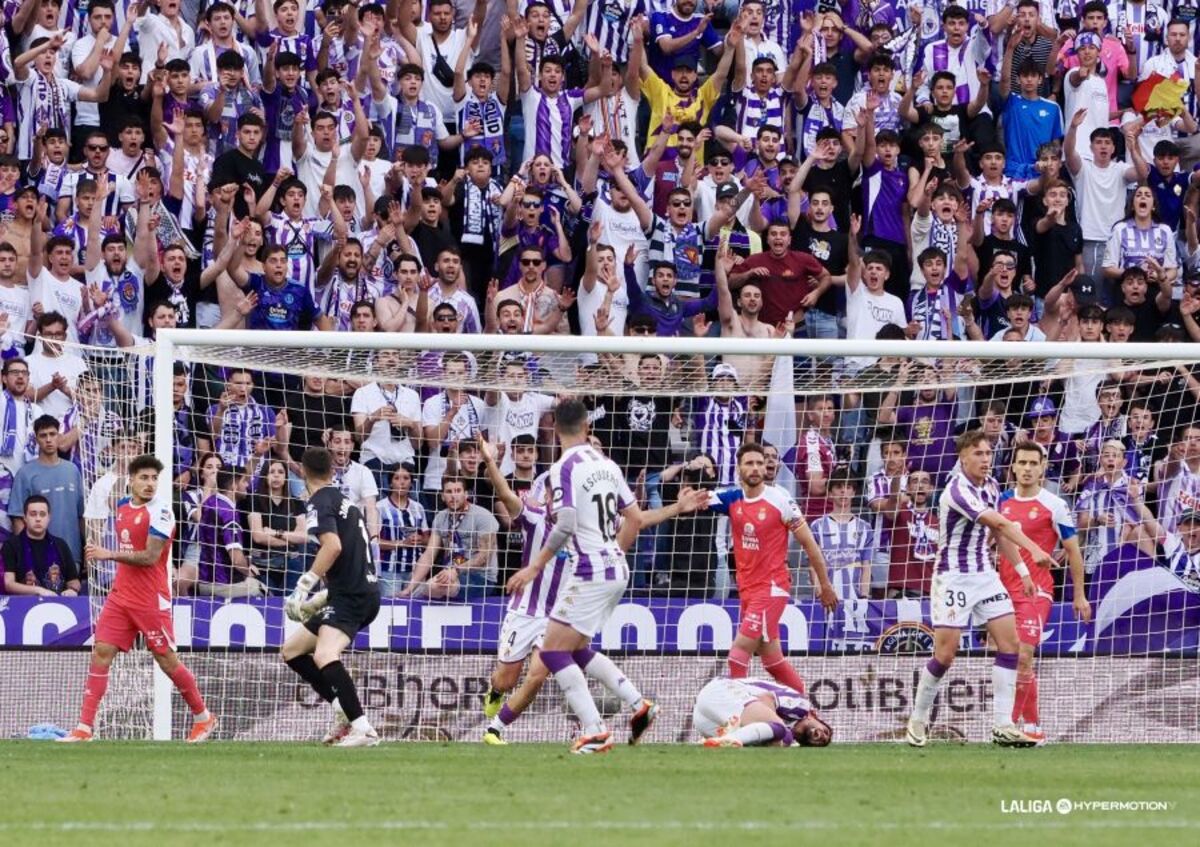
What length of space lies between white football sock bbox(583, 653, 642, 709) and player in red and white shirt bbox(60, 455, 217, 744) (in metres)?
2.85

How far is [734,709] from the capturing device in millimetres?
13508

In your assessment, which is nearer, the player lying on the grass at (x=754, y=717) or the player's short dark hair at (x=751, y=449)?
the player lying on the grass at (x=754, y=717)

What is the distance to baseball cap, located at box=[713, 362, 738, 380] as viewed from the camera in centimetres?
1667

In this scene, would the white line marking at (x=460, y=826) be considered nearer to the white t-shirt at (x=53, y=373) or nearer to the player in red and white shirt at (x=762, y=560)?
the player in red and white shirt at (x=762, y=560)

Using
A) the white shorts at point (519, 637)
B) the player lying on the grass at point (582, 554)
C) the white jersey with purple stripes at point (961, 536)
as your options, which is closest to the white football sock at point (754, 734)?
the player lying on the grass at point (582, 554)

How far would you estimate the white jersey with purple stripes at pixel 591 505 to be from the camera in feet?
43.3

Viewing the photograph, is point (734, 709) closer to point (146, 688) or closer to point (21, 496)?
point (146, 688)

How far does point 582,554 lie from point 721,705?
1369mm

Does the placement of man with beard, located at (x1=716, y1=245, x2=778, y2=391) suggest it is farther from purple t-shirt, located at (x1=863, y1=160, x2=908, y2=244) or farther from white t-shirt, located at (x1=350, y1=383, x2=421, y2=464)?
white t-shirt, located at (x1=350, y1=383, x2=421, y2=464)

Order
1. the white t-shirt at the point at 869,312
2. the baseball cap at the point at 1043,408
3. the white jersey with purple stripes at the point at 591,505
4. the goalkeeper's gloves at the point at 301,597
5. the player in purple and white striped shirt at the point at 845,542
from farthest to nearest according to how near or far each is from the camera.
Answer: the white t-shirt at the point at 869,312
the baseball cap at the point at 1043,408
the player in purple and white striped shirt at the point at 845,542
the white jersey with purple stripes at the point at 591,505
the goalkeeper's gloves at the point at 301,597

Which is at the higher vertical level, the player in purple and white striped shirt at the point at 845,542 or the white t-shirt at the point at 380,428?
the white t-shirt at the point at 380,428

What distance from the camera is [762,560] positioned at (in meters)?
14.9

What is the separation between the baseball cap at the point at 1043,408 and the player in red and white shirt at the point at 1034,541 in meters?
2.34

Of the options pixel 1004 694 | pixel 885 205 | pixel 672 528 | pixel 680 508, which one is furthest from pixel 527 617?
pixel 885 205
